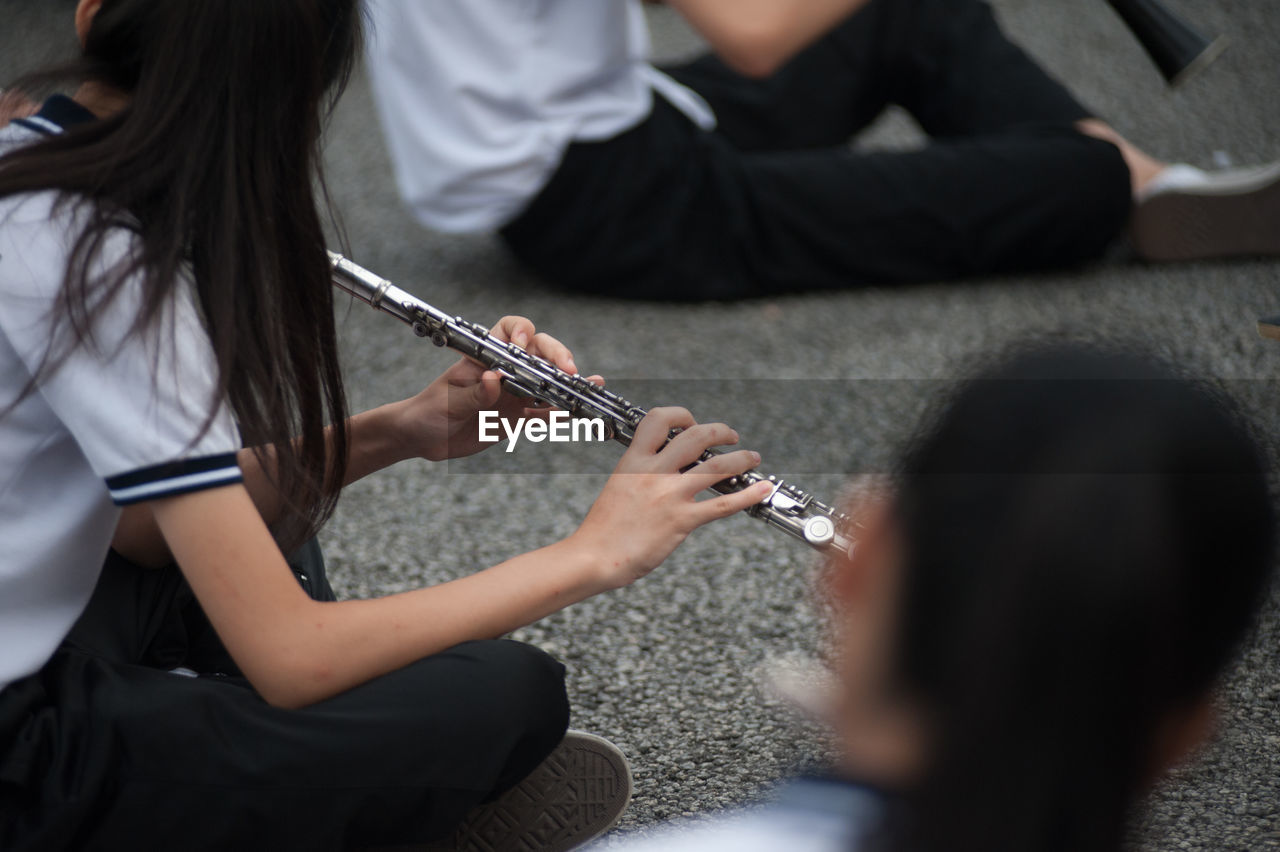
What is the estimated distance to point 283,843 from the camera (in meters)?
0.99

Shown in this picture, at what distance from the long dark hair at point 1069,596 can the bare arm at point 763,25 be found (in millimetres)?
1691

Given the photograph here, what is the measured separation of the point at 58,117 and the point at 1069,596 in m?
0.81

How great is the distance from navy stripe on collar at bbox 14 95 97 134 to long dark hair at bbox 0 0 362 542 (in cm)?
2

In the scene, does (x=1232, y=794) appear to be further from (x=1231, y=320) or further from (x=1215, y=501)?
(x=1231, y=320)

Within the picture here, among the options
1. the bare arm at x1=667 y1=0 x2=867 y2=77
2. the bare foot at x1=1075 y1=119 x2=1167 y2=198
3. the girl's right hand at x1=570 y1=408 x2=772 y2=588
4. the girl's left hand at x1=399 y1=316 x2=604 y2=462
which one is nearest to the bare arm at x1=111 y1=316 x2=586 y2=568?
the girl's left hand at x1=399 y1=316 x2=604 y2=462

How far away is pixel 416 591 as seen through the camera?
1.04 meters

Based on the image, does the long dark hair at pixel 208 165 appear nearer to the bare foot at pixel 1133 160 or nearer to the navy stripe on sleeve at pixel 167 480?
the navy stripe on sleeve at pixel 167 480

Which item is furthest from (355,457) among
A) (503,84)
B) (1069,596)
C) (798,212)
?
(798,212)

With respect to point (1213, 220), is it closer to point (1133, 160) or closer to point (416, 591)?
point (1133, 160)

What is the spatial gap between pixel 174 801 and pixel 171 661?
0.89ft

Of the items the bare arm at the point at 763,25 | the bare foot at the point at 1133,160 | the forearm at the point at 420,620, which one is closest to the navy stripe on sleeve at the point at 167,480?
the forearm at the point at 420,620

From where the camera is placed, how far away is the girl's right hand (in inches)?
41.4

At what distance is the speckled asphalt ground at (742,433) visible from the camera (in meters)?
1.49

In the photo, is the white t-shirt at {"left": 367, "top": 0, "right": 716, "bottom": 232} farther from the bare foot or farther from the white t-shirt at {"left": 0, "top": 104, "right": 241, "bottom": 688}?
the white t-shirt at {"left": 0, "top": 104, "right": 241, "bottom": 688}
